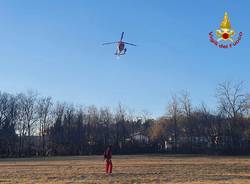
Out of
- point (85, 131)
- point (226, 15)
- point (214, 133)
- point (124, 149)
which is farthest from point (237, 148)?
point (226, 15)

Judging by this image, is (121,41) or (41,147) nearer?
(121,41)

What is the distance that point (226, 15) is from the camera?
37.9 ft

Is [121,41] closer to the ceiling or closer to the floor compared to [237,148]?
closer to the ceiling

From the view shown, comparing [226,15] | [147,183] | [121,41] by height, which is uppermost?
[121,41]

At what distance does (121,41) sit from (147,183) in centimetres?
729

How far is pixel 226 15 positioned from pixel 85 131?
89120mm

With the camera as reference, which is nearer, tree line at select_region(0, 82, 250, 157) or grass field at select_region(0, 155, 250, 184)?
grass field at select_region(0, 155, 250, 184)

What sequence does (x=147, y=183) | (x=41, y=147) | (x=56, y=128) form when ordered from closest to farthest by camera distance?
(x=147, y=183), (x=41, y=147), (x=56, y=128)

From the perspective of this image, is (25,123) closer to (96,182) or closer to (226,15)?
(96,182)

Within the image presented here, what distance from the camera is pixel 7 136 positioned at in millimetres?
92125

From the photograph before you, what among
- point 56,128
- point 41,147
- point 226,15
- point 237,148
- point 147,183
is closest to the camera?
point 226,15

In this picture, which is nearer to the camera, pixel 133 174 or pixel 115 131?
pixel 133 174

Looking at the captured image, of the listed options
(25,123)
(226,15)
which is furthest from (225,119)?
(226,15)

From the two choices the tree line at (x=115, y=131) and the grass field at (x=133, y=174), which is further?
the tree line at (x=115, y=131)
